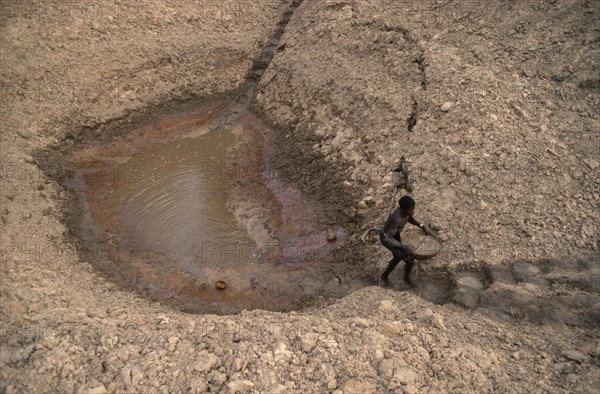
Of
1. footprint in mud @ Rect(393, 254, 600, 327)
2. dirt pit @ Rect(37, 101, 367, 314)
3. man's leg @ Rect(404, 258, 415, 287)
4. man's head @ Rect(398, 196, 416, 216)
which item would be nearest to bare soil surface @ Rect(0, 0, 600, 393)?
footprint in mud @ Rect(393, 254, 600, 327)

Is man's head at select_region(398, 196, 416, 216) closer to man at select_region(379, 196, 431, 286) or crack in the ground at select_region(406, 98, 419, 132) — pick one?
man at select_region(379, 196, 431, 286)

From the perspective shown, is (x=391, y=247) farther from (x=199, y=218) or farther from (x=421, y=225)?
(x=199, y=218)

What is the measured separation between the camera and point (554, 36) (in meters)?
6.13

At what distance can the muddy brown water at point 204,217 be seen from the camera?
5906 millimetres

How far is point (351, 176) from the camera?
6594 mm

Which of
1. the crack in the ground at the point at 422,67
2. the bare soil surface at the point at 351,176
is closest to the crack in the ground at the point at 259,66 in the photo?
the bare soil surface at the point at 351,176

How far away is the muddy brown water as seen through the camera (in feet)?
19.4

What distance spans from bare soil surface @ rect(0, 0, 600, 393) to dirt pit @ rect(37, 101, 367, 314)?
0.25 meters

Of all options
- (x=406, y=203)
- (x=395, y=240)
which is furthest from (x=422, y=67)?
(x=395, y=240)

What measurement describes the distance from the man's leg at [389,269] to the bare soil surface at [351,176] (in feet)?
0.71

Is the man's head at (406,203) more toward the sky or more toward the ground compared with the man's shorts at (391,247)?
more toward the sky

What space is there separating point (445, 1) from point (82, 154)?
257 inches

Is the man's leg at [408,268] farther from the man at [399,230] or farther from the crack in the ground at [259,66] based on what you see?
the crack in the ground at [259,66]

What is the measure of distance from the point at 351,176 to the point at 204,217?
2.31 metres
